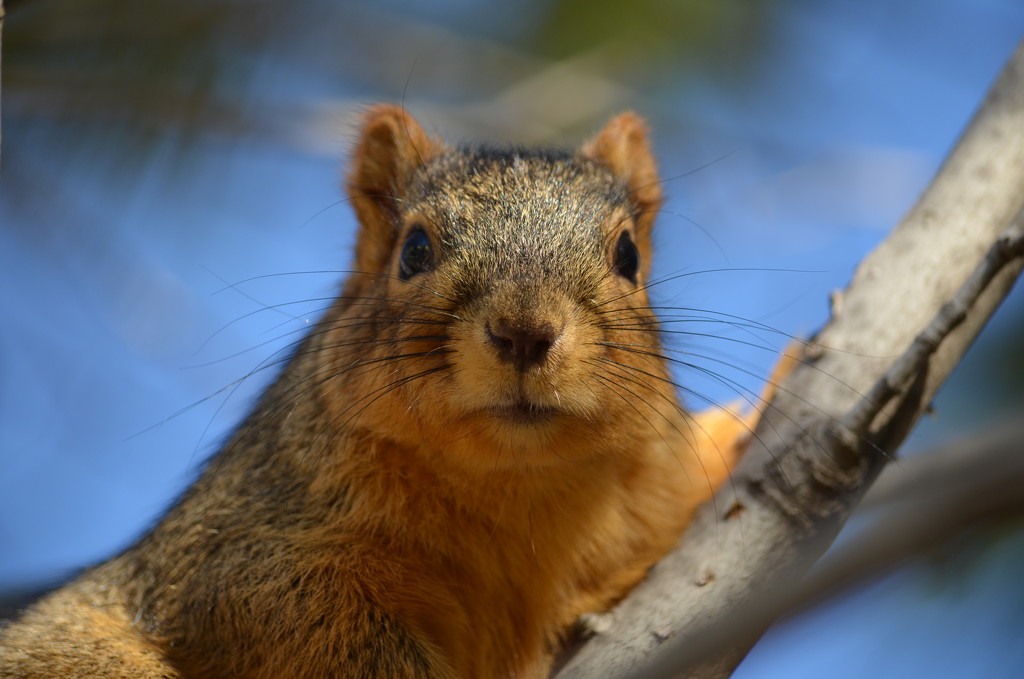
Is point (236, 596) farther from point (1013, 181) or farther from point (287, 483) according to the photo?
point (1013, 181)

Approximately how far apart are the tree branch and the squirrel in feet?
1.21

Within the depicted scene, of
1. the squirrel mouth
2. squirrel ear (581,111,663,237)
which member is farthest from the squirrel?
squirrel ear (581,111,663,237)

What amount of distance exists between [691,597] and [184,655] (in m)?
1.86

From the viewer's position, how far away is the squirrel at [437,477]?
3.16 meters

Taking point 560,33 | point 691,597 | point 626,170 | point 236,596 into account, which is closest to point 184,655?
point 236,596

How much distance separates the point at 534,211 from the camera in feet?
11.7

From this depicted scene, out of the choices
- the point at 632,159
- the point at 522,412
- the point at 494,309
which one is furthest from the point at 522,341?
the point at 632,159

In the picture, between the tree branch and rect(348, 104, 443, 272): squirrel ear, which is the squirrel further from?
the tree branch

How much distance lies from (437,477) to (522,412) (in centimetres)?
74

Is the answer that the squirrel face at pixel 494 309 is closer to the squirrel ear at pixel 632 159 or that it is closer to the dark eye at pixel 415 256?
the dark eye at pixel 415 256

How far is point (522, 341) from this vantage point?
2877 millimetres

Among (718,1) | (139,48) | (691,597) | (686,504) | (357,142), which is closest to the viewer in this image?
(691,597)

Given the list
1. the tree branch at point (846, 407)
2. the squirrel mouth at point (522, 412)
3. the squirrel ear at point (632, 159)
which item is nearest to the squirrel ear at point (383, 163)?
the squirrel ear at point (632, 159)

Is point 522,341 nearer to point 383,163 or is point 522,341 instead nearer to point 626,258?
point 626,258
